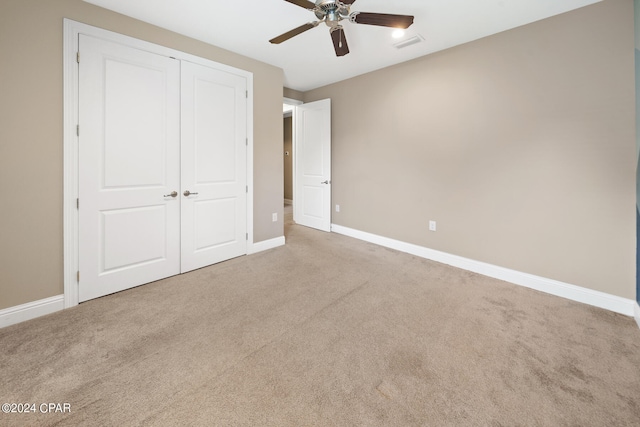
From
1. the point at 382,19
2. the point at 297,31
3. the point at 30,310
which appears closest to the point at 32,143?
the point at 30,310

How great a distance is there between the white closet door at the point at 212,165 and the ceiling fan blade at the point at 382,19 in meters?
1.84

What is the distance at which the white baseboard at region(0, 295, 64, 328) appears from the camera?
2100mm

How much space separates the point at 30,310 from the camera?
2197 mm

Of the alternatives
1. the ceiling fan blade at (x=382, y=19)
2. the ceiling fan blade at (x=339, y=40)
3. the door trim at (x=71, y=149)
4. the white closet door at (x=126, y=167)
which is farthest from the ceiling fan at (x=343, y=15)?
the door trim at (x=71, y=149)

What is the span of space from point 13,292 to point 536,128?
15.6ft

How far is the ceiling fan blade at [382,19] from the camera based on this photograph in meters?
2.03

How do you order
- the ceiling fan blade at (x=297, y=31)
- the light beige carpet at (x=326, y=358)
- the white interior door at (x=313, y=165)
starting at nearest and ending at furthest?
the light beige carpet at (x=326, y=358)
the ceiling fan blade at (x=297, y=31)
the white interior door at (x=313, y=165)

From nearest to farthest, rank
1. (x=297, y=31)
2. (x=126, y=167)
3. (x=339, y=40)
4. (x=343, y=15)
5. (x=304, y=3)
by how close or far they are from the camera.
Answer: (x=304, y=3) → (x=343, y=15) → (x=297, y=31) → (x=339, y=40) → (x=126, y=167)

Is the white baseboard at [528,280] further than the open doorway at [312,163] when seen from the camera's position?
No

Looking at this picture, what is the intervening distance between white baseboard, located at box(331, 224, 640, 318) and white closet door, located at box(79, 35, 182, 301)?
298 cm

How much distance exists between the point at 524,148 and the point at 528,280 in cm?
135

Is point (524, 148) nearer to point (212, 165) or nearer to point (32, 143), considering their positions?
point (212, 165)

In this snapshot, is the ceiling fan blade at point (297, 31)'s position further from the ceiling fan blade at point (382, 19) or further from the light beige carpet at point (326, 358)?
the light beige carpet at point (326, 358)

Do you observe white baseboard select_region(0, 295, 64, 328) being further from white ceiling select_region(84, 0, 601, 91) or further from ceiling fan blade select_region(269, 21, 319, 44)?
ceiling fan blade select_region(269, 21, 319, 44)
